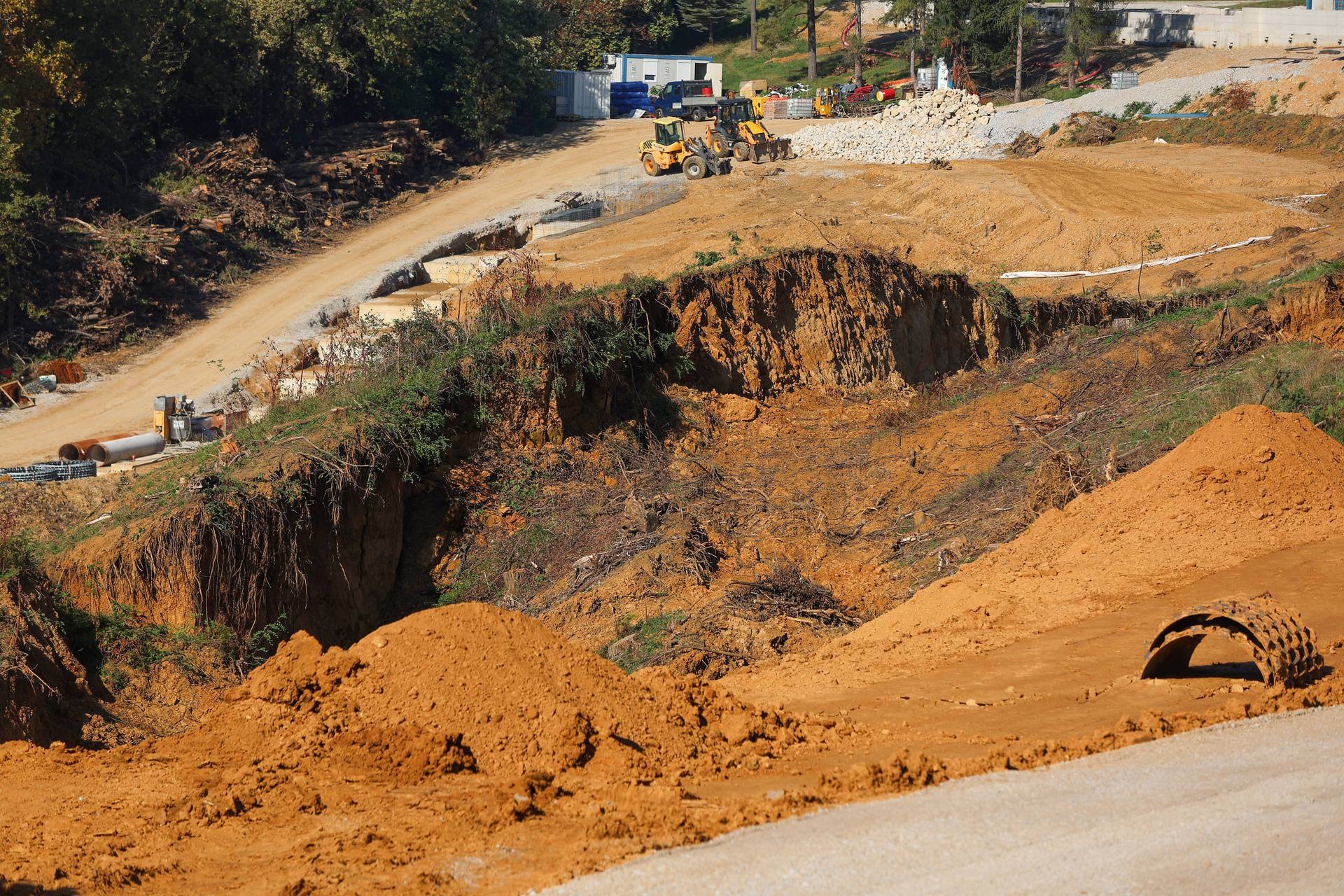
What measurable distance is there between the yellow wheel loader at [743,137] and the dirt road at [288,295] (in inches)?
125

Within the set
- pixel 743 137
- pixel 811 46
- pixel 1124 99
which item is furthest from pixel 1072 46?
pixel 743 137

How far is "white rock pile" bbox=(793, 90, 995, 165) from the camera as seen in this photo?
139 feet

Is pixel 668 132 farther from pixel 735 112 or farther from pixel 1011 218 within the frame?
pixel 1011 218

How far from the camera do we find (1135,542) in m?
12.8

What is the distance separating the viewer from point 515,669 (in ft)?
29.0

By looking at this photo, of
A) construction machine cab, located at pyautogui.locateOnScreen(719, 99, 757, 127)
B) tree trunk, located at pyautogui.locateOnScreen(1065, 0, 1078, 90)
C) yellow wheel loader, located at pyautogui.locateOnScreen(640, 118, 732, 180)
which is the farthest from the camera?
tree trunk, located at pyautogui.locateOnScreen(1065, 0, 1078, 90)

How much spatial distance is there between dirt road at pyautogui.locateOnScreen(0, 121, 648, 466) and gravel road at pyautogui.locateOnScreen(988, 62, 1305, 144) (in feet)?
43.4

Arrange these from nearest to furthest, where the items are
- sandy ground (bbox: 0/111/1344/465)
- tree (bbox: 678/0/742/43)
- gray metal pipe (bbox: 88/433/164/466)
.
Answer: gray metal pipe (bbox: 88/433/164/466)
sandy ground (bbox: 0/111/1344/465)
tree (bbox: 678/0/742/43)

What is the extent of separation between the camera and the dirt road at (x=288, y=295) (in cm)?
2448

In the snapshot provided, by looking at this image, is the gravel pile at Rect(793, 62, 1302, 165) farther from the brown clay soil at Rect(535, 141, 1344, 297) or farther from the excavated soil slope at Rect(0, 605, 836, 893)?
the excavated soil slope at Rect(0, 605, 836, 893)

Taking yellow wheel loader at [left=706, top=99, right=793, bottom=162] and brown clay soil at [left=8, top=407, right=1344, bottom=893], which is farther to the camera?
yellow wheel loader at [left=706, top=99, right=793, bottom=162]

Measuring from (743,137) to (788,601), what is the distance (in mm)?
28900

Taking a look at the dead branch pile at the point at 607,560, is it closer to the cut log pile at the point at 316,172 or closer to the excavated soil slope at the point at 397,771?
the excavated soil slope at the point at 397,771

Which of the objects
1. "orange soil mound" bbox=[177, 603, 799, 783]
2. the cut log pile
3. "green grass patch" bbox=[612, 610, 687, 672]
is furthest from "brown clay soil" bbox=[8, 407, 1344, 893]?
the cut log pile
